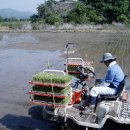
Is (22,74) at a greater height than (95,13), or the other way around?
(95,13)

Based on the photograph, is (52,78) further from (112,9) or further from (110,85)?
(112,9)

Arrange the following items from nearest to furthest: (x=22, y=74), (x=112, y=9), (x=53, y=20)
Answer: (x=22, y=74) < (x=53, y=20) < (x=112, y=9)

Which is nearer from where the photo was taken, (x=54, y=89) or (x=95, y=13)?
(x=54, y=89)

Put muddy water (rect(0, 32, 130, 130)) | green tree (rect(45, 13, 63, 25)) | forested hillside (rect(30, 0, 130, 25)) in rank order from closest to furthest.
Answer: muddy water (rect(0, 32, 130, 130)) → green tree (rect(45, 13, 63, 25)) → forested hillside (rect(30, 0, 130, 25))

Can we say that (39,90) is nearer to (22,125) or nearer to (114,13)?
(22,125)

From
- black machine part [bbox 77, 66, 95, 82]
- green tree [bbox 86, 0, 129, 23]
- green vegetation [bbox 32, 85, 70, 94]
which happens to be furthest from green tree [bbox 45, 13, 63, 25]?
green vegetation [bbox 32, 85, 70, 94]

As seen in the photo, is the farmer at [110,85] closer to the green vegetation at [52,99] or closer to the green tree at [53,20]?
the green vegetation at [52,99]

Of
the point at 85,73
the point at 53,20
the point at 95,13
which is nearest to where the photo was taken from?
the point at 85,73

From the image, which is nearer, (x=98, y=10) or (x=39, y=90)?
(x=39, y=90)

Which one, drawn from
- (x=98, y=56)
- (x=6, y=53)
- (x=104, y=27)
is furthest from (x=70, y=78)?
(x=104, y=27)

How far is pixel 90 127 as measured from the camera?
7668 mm

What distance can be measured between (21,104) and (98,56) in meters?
11.1

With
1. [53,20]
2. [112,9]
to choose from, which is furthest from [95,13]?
[53,20]

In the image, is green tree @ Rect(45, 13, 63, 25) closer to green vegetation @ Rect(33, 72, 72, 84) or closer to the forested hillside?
the forested hillside
